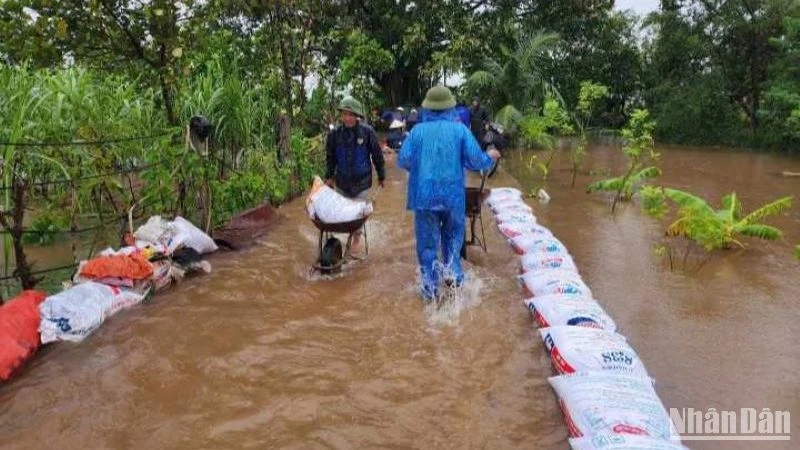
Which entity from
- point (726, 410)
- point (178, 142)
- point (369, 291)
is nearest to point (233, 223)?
point (178, 142)

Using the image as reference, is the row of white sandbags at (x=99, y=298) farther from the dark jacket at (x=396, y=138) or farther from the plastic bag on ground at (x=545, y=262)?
the dark jacket at (x=396, y=138)

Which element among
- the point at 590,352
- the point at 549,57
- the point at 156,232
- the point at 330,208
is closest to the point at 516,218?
the point at 330,208

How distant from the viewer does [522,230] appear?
20.0 ft

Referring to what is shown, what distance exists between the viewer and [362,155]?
6.02 metres

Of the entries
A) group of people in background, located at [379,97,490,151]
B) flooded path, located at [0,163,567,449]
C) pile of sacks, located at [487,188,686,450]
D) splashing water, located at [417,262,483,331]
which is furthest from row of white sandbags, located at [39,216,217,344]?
group of people in background, located at [379,97,490,151]

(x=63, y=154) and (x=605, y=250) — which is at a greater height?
(x=63, y=154)

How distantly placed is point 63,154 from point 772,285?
6.32m

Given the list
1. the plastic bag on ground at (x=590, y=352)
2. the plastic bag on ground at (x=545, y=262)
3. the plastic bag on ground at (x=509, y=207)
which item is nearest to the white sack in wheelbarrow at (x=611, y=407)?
the plastic bag on ground at (x=590, y=352)

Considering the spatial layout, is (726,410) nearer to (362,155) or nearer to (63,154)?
(362,155)

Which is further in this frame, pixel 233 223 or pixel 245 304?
pixel 233 223

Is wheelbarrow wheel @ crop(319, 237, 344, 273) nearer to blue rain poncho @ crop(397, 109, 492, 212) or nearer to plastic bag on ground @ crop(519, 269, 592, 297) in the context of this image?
blue rain poncho @ crop(397, 109, 492, 212)

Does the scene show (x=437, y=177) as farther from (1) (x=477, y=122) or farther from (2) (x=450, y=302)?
(1) (x=477, y=122)

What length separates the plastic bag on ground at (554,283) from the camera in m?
4.46

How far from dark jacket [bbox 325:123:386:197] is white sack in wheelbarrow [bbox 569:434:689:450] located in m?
3.81
